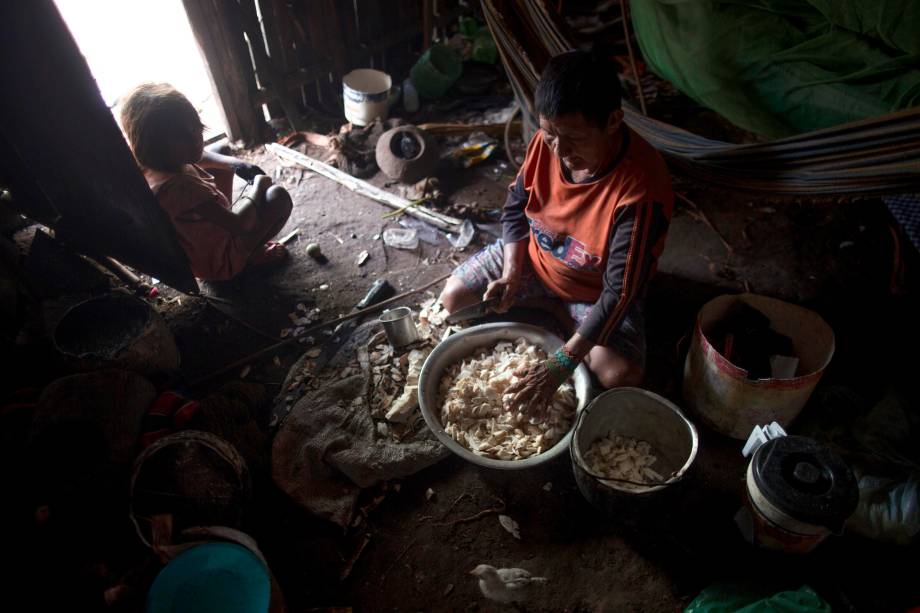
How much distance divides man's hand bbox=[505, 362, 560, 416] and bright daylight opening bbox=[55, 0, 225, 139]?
3.91 metres

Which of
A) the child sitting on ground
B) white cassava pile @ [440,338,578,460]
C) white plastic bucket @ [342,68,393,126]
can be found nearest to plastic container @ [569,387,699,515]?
white cassava pile @ [440,338,578,460]

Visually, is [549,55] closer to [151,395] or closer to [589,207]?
[589,207]

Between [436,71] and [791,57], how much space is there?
2707 mm

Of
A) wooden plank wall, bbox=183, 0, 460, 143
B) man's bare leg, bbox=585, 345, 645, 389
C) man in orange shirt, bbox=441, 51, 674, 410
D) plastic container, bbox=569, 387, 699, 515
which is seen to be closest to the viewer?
man in orange shirt, bbox=441, 51, 674, 410

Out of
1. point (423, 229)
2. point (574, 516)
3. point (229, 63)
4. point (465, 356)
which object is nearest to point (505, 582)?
point (574, 516)

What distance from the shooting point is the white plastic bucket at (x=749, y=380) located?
2020mm

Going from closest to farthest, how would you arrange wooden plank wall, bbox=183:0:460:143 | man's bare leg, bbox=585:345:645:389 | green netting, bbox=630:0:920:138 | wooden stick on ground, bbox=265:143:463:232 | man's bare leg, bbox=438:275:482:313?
1. man's bare leg, bbox=585:345:645:389
2. green netting, bbox=630:0:920:138
3. man's bare leg, bbox=438:275:482:313
4. wooden stick on ground, bbox=265:143:463:232
5. wooden plank wall, bbox=183:0:460:143

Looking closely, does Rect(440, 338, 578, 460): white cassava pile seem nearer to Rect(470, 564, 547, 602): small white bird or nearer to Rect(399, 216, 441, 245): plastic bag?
Rect(470, 564, 547, 602): small white bird

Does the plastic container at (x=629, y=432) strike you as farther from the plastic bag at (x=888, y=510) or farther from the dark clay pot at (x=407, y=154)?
the dark clay pot at (x=407, y=154)

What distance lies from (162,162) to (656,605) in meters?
2.77

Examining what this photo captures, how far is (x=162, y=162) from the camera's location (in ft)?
8.06

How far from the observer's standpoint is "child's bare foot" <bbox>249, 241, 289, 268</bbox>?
317cm

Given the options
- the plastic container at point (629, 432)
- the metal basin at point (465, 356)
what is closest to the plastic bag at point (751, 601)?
the plastic container at point (629, 432)

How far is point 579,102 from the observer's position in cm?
163
